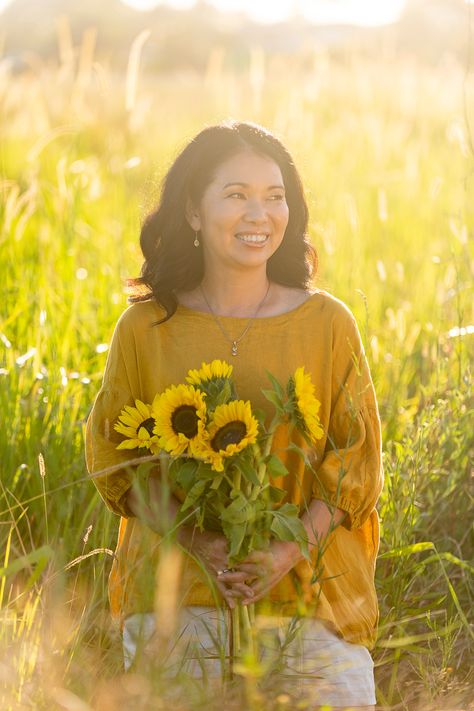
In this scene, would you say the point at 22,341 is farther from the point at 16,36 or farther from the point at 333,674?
the point at 16,36

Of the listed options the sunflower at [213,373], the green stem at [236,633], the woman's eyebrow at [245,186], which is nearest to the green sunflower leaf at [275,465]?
the sunflower at [213,373]

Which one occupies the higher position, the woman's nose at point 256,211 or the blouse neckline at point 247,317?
the woman's nose at point 256,211

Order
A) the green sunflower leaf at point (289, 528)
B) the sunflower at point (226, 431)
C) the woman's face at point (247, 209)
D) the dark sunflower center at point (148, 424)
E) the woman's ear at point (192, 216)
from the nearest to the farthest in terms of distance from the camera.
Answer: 1. the sunflower at point (226, 431)
2. the green sunflower leaf at point (289, 528)
3. the dark sunflower center at point (148, 424)
4. the woman's face at point (247, 209)
5. the woman's ear at point (192, 216)

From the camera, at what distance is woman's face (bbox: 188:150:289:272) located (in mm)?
2389

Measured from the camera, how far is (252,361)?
2428 millimetres

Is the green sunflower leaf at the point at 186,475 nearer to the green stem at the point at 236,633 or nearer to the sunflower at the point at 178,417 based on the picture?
the sunflower at the point at 178,417

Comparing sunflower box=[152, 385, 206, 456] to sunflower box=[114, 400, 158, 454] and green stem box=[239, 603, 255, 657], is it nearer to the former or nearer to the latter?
sunflower box=[114, 400, 158, 454]

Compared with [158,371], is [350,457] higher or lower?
lower

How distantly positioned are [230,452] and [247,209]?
0.64 meters

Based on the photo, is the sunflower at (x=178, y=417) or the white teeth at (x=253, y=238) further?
the white teeth at (x=253, y=238)

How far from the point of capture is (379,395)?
3549 millimetres

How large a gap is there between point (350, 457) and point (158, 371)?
0.49m

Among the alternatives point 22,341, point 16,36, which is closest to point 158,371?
point 22,341

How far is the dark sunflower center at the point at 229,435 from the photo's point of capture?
2053 millimetres
